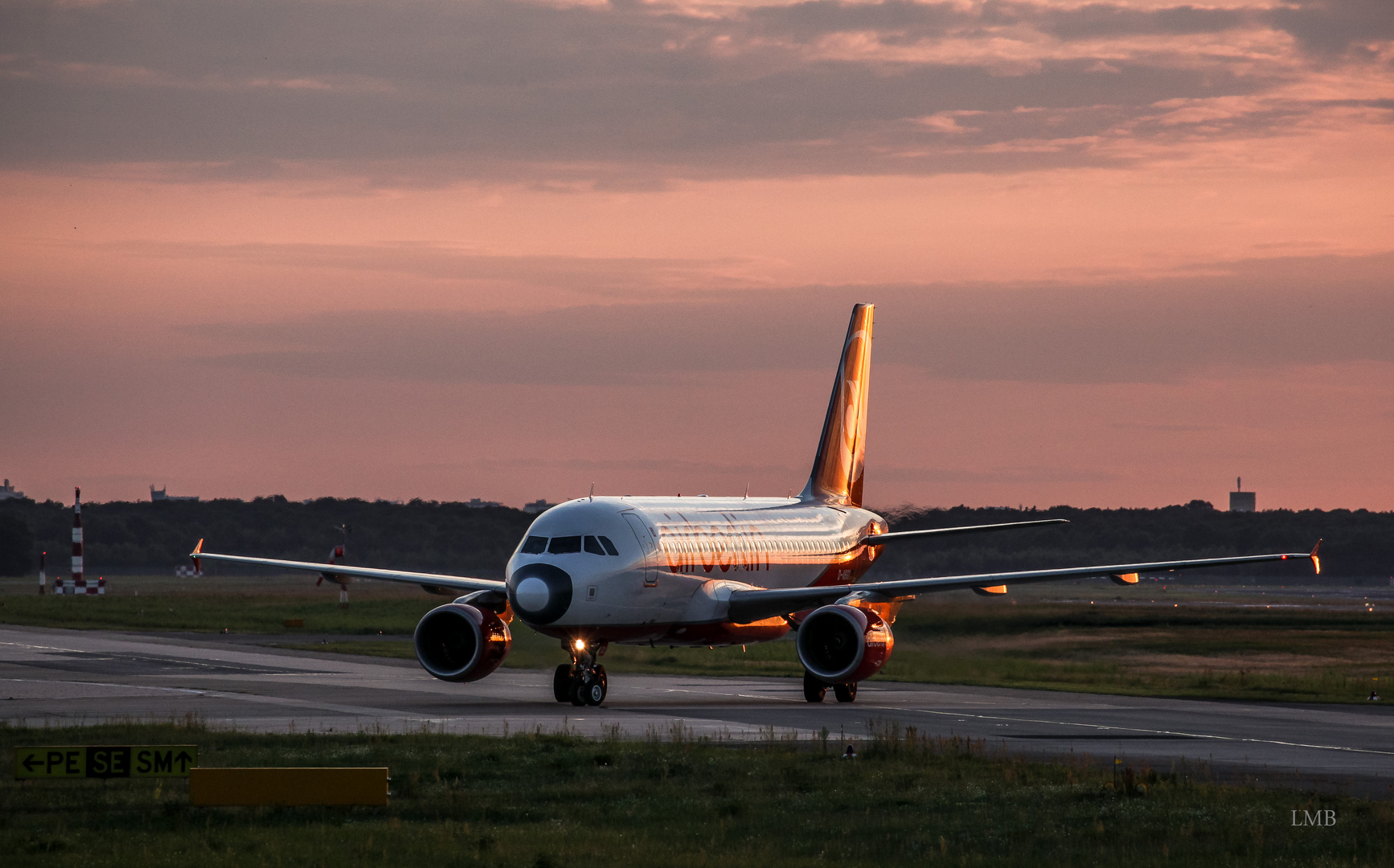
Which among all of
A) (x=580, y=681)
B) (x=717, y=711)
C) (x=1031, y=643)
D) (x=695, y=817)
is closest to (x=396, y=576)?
(x=580, y=681)

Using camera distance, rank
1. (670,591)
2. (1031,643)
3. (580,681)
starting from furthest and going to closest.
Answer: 1. (1031,643)
2. (670,591)
3. (580,681)

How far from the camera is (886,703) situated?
40.9 m

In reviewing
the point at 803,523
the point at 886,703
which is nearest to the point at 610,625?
the point at 886,703

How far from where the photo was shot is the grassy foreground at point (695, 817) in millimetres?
18500

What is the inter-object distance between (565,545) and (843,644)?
6948mm

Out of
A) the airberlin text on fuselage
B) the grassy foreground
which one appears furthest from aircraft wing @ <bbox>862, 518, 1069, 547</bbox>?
the grassy foreground

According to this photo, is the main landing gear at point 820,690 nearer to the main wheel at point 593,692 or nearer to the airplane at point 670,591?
the airplane at point 670,591

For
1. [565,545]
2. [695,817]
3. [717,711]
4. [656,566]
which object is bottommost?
[695,817]

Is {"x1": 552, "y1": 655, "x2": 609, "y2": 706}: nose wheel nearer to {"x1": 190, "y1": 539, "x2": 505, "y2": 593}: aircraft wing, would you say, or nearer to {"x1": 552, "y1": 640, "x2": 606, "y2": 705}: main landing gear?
{"x1": 552, "y1": 640, "x2": 606, "y2": 705}: main landing gear

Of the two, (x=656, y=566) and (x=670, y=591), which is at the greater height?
(x=656, y=566)

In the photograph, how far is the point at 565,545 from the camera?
126ft

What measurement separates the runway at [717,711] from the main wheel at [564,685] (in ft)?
2.04

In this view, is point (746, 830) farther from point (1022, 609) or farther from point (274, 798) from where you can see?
point (1022, 609)

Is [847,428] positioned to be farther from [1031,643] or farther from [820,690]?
[820,690]
